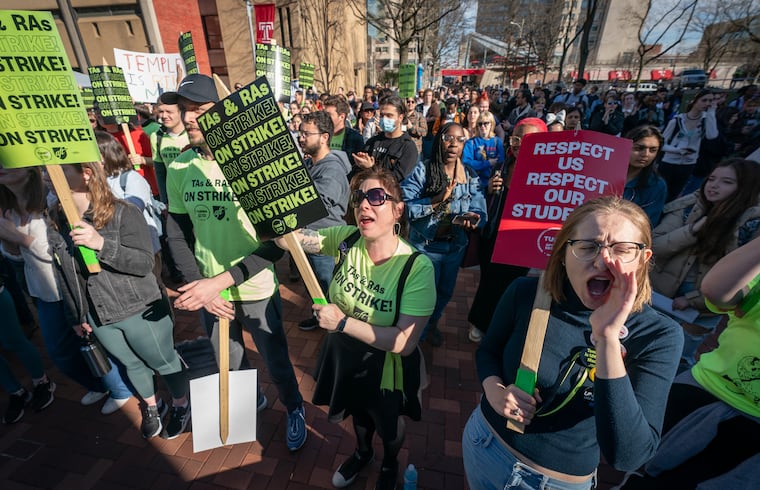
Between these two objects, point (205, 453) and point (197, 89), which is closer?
point (197, 89)

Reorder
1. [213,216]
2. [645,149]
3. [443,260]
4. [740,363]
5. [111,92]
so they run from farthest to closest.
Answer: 1. [111,92]
2. [443,260]
3. [645,149]
4. [213,216]
5. [740,363]

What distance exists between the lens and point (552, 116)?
6797 mm

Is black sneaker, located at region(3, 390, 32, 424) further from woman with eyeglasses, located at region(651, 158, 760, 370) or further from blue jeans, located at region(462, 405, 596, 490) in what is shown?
woman with eyeglasses, located at region(651, 158, 760, 370)

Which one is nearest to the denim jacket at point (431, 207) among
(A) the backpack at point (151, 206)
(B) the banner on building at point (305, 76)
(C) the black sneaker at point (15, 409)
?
(A) the backpack at point (151, 206)

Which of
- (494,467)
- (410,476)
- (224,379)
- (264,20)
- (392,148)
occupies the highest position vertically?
(264,20)

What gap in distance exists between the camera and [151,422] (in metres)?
2.85

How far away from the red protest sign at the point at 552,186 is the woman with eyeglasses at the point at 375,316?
1.56 ft

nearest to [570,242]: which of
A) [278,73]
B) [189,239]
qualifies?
[189,239]

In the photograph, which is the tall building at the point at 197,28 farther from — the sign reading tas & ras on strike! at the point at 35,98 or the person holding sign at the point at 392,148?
the sign reading tas & ras on strike! at the point at 35,98

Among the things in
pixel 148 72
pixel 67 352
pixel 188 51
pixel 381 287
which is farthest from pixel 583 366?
pixel 148 72

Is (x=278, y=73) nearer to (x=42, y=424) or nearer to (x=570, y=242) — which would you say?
(x=42, y=424)

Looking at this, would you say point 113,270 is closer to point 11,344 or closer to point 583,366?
point 11,344

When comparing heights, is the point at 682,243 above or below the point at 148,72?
below

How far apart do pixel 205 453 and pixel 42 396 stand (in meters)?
1.79
